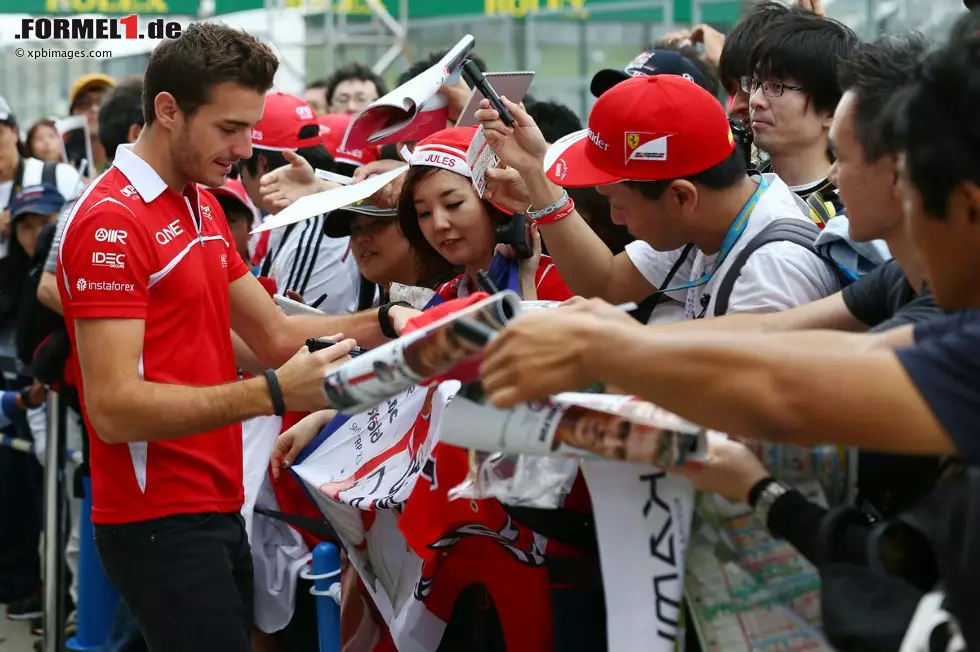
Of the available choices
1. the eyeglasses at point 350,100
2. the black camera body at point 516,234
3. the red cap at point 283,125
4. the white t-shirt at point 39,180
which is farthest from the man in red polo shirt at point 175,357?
the eyeglasses at point 350,100

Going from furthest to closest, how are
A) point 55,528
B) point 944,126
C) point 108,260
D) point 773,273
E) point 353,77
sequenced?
point 353,77, point 55,528, point 108,260, point 773,273, point 944,126

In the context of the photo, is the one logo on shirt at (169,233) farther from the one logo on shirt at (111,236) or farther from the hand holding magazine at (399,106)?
the hand holding magazine at (399,106)

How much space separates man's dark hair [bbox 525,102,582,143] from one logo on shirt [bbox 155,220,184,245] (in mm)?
1823

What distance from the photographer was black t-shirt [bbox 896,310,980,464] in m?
1.87

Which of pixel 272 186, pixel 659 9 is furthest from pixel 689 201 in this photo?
pixel 659 9

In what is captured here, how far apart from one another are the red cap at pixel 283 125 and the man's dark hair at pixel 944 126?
4.07 meters

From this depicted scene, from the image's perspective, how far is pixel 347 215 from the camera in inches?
189

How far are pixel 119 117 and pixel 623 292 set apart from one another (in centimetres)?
337

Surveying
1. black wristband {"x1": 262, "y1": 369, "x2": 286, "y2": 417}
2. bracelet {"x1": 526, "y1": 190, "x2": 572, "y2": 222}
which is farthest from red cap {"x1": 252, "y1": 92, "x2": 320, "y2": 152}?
black wristband {"x1": 262, "y1": 369, "x2": 286, "y2": 417}

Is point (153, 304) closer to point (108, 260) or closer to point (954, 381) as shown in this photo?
point (108, 260)

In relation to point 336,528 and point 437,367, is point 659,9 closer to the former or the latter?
point 336,528

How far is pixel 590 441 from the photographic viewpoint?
2387mm

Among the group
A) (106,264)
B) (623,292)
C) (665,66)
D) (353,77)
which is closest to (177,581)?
(106,264)

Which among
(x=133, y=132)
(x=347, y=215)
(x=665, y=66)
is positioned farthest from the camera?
(x=133, y=132)
